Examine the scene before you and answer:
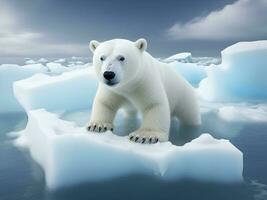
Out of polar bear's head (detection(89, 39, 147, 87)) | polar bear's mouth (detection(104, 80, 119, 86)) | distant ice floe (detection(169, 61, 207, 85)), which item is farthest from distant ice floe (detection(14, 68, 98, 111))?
distant ice floe (detection(169, 61, 207, 85))

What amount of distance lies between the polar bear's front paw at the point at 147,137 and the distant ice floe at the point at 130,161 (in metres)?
0.18

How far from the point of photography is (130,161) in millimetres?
2820

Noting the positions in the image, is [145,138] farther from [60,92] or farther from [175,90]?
[60,92]

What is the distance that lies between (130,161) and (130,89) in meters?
0.85

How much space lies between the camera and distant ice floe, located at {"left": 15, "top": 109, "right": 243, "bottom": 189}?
2.76m

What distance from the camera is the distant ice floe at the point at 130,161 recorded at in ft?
9.07

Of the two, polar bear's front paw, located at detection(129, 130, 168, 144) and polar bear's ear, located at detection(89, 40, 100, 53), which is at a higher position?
polar bear's ear, located at detection(89, 40, 100, 53)

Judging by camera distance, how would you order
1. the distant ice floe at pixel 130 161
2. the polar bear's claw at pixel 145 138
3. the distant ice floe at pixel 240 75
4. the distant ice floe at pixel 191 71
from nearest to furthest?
the distant ice floe at pixel 130 161
the polar bear's claw at pixel 145 138
the distant ice floe at pixel 240 75
the distant ice floe at pixel 191 71

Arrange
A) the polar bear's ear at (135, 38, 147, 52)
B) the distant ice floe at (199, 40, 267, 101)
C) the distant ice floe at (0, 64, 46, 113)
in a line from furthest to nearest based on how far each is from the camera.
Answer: the distant ice floe at (199, 40, 267, 101) → the distant ice floe at (0, 64, 46, 113) → the polar bear's ear at (135, 38, 147, 52)

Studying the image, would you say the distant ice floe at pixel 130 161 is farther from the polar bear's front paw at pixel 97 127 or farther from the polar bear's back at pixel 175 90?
the polar bear's back at pixel 175 90

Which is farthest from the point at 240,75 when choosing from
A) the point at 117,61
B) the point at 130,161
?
the point at 130,161

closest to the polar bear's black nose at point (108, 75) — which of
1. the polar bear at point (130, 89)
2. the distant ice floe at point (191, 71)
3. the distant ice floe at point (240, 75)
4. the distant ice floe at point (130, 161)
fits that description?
the polar bear at point (130, 89)

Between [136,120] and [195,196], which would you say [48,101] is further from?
[195,196]

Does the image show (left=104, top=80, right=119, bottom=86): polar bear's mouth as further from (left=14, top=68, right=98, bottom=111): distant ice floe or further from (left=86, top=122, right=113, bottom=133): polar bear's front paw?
(left=14, top=68, right=98, bottom=111): distant ice floe
